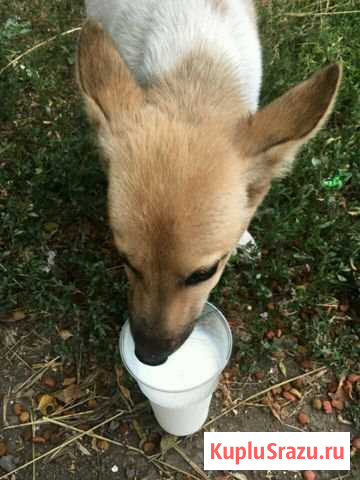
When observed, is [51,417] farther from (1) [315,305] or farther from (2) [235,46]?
(2) [235,46]

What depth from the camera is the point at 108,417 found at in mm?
3350

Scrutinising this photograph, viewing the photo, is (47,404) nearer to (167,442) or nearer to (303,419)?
(167,442)

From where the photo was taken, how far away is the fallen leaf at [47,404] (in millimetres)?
3383

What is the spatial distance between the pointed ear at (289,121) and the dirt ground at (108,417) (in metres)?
1.56

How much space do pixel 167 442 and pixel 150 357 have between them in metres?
0.96

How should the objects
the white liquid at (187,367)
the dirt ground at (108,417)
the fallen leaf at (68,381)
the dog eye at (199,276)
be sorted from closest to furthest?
the dog eye at (199,276), the white liquid at (187,367), the dirt ground at (108,417), the fallen leaf at (68,381)

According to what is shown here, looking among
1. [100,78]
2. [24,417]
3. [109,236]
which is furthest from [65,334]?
[100,78]

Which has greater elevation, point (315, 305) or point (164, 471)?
point (315, 305)

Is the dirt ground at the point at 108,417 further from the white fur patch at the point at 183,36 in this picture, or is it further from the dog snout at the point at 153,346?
the white fur patch at the point at 183,36

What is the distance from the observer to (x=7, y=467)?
3.20 m

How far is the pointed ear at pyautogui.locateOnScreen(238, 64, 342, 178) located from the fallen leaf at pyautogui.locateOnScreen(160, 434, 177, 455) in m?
1.72

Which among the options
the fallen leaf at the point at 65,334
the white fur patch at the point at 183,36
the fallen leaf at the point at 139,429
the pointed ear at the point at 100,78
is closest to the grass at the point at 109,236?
the fallen leaf at the point at 65,334

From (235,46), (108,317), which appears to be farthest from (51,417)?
(235,46)

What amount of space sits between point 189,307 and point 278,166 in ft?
2.53
